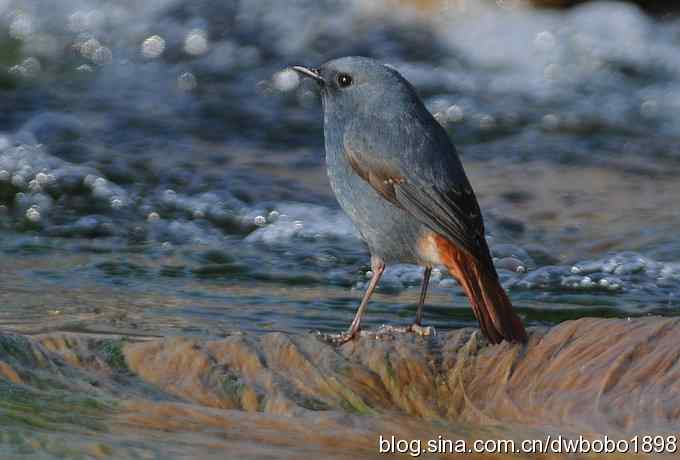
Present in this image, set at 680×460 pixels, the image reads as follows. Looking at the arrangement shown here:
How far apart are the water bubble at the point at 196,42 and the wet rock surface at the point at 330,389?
634 centimetres

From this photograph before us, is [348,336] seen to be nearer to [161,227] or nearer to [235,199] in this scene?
[161,227]

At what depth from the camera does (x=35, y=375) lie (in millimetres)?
2770

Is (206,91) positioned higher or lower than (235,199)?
higher

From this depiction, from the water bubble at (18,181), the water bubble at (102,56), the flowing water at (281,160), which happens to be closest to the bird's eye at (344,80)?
the flowing water at (281,160)

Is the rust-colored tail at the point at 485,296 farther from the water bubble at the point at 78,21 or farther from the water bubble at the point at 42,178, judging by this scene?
the water bubble at the point at 78,21

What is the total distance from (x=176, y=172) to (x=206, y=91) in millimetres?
1491

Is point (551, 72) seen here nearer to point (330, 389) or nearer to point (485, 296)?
point (485, 296)

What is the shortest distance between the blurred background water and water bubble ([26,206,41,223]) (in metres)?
0.02

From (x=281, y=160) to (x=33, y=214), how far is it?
5.79ft

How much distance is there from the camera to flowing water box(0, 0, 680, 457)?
508 cm

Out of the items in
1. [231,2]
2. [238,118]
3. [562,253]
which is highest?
[231,2]

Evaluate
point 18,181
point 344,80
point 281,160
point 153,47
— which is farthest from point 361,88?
point 153,47

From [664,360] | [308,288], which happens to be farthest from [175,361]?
[308,288]

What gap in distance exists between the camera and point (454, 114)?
8.52 metres
